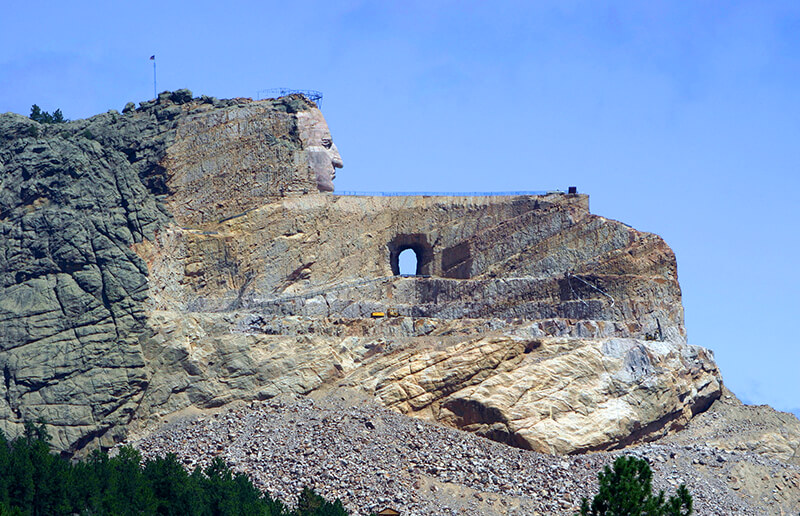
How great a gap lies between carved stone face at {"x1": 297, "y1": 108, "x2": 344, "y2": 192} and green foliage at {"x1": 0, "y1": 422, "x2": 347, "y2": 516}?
67.8ft

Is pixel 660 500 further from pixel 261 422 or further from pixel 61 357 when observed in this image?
pixel 61 357

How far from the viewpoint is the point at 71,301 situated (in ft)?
263

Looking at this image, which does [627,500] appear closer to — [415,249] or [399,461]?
[399,461]

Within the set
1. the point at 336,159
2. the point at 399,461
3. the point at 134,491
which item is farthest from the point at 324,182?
the point at 134,491

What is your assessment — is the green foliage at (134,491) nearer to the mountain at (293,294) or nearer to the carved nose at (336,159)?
the mountain at (293,294)

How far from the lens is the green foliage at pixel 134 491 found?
6769cm

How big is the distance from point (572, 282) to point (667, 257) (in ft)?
16.1

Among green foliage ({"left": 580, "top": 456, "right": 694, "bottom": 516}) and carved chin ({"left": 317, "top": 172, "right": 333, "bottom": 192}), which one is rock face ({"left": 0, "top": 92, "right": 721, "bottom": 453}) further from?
green foliage ({"left": 580, "top": 456, "right": 694, "bottom": 516})

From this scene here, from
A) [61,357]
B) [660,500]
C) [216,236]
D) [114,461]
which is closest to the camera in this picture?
[660,500]

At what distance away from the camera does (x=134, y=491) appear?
68.9 metres

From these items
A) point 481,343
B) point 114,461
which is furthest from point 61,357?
point 481,343

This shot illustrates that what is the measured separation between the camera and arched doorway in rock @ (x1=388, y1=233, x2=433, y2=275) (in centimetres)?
8731

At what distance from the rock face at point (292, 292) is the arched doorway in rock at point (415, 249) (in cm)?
11

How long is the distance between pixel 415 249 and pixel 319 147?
23.6ft
